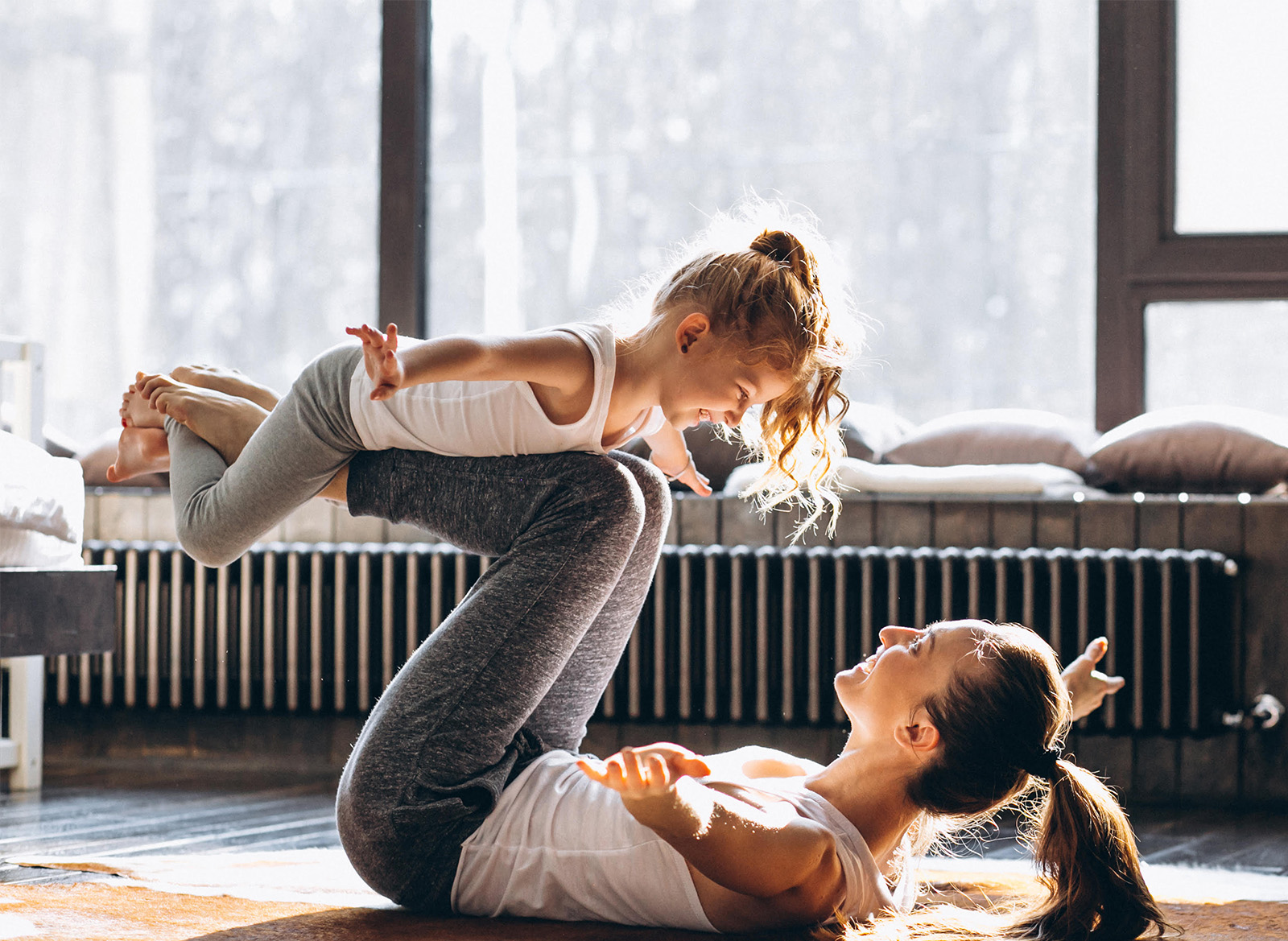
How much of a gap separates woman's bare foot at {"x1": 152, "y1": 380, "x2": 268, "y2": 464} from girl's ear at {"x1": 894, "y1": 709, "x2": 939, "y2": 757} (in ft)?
2.90

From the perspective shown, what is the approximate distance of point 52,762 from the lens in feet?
9.29

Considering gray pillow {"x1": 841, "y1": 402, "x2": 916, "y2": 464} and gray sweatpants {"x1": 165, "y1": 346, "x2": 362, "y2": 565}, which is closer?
gray sweatpants {"x1": 165, "y1": 346, "x2": 362, "y2": 565}

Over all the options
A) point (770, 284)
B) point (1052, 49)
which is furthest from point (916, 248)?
point (770, 284)

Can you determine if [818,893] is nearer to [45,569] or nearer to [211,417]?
[211,417]

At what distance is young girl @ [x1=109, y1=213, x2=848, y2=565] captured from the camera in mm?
1516

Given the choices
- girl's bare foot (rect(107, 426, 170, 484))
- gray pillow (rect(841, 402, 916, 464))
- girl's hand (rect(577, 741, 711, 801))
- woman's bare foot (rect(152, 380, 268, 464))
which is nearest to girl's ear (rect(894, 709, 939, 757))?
girl's hand (rect(577, 741, 711, 801))

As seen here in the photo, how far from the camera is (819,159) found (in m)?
3.05

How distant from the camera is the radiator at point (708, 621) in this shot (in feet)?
8.05

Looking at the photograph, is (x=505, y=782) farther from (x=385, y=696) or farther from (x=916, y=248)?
(x=916, y=248)

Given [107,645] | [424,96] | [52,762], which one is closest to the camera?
[107,645]

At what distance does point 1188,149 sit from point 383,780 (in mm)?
2361

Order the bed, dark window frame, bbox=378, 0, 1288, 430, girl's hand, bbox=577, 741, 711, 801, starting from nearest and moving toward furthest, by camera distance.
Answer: girl's hand, bbox=577, 741, 711, 801
the bed
dark window frame, bbox=378, 0, 1288, 430

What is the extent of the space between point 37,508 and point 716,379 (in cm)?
122

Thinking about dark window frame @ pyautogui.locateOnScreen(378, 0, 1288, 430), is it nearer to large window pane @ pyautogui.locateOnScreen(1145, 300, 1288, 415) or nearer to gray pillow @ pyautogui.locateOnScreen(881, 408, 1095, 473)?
large window pane @ pyautogui.locateOnScreen(1145, 300, 1288, 415)
